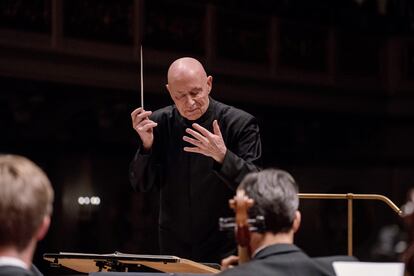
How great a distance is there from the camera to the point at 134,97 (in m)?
12.0

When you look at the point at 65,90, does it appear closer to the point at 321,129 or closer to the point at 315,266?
the point at 321,129

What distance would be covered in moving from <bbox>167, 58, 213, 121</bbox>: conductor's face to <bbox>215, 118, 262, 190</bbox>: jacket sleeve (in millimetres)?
270

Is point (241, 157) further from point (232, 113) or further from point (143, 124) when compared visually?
point (143, 124)

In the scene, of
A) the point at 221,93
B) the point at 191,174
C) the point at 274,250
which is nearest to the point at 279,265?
the point at 274,250

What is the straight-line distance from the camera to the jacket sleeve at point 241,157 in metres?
4.42

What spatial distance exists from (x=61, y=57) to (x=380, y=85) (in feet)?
18.9

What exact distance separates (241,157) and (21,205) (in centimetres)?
248

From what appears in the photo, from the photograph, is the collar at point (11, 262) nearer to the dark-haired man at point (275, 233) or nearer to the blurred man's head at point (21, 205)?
the blurred man's head at point (21, 205)

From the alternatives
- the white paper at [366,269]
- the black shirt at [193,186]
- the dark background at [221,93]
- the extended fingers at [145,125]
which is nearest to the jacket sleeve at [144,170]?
the black shirt at [193,186]

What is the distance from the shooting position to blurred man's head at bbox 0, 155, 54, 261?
2.34 meters

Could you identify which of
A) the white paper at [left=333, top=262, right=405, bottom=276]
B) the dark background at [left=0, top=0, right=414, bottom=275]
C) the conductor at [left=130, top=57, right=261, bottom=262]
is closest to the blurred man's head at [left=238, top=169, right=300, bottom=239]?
the white paper at [left=333, top=262, right=405, bottom=276]

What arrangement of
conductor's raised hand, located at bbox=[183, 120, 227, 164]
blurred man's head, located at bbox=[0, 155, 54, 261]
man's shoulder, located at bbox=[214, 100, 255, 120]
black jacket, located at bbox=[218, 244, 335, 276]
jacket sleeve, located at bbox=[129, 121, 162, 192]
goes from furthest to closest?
man's shoulder, located at bbox=[214, 100, 255, 120]
jacket sleeve, located at bbox=[129, 121, 162, 192]
conductor's raised hand, located at bbox=[183, 120, 227, 164]
black jacket, located at bbox=[218, 244, 335, 276]
blurred man's head, located at bbox=[0, 155, 54, 261]

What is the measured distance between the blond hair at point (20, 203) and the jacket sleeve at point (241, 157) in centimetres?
209

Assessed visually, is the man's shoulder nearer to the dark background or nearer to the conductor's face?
the conductor's face
